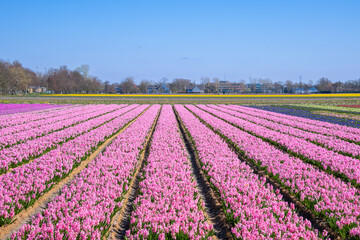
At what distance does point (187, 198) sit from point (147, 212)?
3.87ft

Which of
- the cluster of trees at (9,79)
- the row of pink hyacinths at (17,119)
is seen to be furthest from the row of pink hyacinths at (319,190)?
the cluster of trees at (9,79)

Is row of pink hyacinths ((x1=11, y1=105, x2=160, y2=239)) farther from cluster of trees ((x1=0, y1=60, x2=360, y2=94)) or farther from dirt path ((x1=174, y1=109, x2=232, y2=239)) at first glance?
cluster of trees ((x1=0, y1=60, x2=360, y2=94))

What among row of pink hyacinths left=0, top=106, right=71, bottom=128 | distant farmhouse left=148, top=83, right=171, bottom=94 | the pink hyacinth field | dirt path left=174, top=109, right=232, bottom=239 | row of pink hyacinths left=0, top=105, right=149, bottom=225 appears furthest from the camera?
distant farmhouse left=148, top=83, right=171, bottom=94

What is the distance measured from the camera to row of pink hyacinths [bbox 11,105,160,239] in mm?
4938

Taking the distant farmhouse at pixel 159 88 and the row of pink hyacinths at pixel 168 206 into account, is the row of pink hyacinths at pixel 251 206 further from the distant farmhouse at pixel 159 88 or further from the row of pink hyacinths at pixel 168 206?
the distant farmhouse at pixel 159 88

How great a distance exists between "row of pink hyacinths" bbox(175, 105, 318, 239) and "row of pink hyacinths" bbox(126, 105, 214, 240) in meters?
0.69

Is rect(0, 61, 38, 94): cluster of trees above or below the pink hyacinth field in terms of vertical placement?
above

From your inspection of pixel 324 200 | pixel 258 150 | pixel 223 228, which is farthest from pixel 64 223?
pixel 258 150

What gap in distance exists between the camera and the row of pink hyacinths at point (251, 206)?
5.10 metres

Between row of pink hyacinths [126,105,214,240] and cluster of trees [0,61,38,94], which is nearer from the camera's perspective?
row of pink hyacinths [126,105,214,240]

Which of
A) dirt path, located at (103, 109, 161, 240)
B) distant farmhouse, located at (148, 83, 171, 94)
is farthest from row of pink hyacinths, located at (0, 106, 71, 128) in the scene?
distant farmhouse, located at (148, 83, 171, 94)

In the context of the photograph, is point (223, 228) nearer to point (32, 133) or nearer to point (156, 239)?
point (156, 239)

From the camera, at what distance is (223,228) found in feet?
20.2

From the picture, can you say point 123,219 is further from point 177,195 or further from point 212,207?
point 212,207
